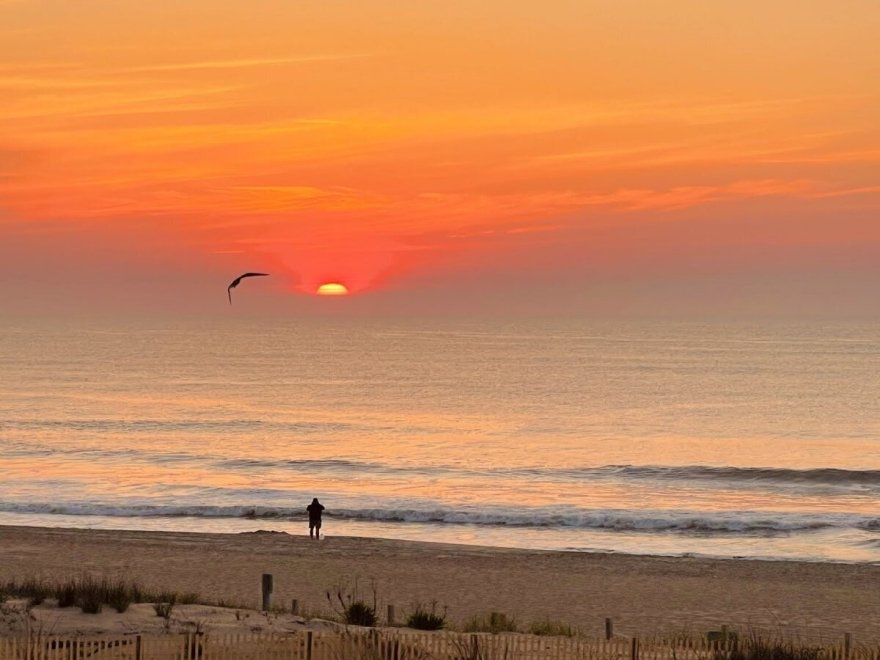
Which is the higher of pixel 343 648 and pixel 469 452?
pixel 469 452

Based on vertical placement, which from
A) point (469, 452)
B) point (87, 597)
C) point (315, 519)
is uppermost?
point (469, 452)

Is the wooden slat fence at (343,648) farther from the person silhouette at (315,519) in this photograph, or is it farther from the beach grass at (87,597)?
the person silhouette at (315,519)

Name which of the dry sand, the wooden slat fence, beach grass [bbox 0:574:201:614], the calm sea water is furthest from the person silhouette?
the wooden slat fence

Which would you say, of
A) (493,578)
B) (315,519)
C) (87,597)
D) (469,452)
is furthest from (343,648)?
(469,452)

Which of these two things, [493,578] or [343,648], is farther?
[493,578]

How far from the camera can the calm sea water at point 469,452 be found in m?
40.1

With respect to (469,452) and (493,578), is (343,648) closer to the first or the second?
(493,578)

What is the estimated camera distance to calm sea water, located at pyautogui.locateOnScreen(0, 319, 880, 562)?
40.1 m

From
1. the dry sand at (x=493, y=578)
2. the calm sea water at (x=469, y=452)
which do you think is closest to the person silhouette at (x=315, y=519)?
the dry sand at (x=493, y=578)

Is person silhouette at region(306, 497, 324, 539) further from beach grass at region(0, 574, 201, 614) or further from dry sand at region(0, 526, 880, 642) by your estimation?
beach grass at region(0, 574, 201, 614)

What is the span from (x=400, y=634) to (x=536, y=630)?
3.43 m

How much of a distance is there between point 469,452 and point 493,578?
107ft

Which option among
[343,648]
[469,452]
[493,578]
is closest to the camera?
[343,648]

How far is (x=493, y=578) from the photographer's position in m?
28.7
